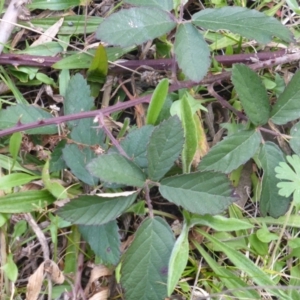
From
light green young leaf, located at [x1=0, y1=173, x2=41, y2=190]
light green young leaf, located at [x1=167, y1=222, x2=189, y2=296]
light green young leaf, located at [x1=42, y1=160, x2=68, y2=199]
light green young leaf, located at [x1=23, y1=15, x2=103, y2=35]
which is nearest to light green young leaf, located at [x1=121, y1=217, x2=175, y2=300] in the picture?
light green young leaf, located at [x1=167, y1=222, x2=189, y2=296]

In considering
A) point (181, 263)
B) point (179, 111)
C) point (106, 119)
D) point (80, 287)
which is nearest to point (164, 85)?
point (179, 111)

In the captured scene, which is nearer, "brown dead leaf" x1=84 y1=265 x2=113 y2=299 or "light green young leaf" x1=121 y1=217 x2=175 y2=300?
"light green young leaf" x1=121 y1=217 x2=175 y2=300

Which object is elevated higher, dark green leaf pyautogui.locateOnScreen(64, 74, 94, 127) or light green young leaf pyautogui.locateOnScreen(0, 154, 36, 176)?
dark green leaf pyautogui.locateOnScreen(64, 74, 94, 127)

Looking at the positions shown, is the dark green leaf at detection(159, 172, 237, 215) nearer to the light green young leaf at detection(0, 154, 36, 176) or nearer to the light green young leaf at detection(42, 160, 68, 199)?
the light green young leaf at detection(42, 160, 68, 199)

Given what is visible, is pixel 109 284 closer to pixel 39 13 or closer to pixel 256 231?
pixel 256 231

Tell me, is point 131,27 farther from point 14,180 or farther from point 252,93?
point 14,180

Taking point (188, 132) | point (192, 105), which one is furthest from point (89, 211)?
point (192, 105)
